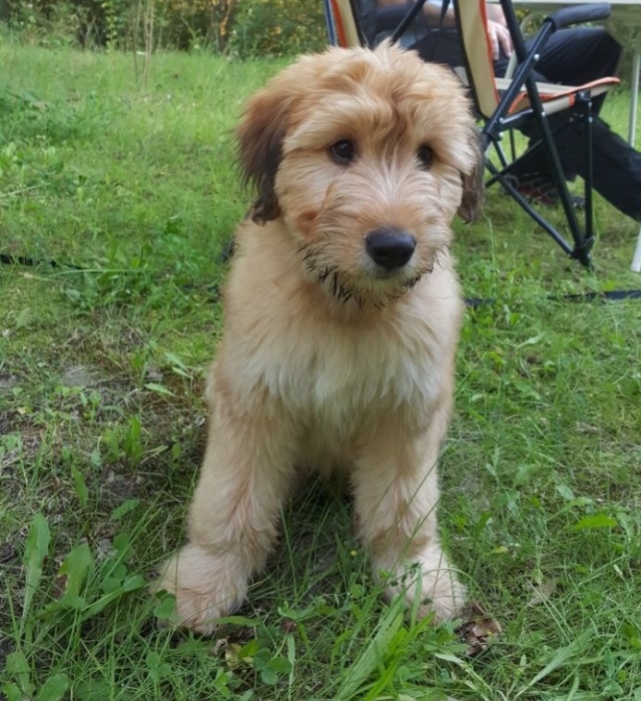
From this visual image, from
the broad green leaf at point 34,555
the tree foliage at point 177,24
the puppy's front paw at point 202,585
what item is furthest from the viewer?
the tree foliage at point 177,24

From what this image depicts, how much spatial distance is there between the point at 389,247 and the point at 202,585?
40.6 inches

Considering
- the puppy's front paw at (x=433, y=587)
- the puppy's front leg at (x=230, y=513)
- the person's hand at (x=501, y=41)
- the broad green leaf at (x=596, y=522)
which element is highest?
the person's hand at (x=501, y=41)

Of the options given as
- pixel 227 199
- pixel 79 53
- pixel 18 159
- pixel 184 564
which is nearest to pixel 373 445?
pixel 184 564

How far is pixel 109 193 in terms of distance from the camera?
4.38 m

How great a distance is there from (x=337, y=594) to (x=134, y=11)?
25.1 ft

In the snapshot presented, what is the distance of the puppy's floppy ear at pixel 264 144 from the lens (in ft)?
5.88

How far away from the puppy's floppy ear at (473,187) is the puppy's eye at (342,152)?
359 mm

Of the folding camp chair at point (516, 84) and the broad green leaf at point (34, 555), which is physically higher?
the folding camp chair at point (516, 84)

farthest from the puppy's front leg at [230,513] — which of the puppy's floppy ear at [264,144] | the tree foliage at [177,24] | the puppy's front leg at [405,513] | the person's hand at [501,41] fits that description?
the tree foliage at [177,24]

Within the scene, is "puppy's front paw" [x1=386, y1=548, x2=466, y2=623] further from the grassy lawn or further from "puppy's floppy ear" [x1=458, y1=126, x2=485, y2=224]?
"puppy's floppy ear" [x1=458, y1=126, x2=485, y2=224]

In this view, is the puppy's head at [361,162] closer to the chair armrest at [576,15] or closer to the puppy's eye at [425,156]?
the puppy's eye at [425,156]

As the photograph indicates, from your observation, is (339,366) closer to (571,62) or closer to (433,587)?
(433,587)

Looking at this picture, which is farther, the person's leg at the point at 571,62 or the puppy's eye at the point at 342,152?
the person's leg at the point at 571,62

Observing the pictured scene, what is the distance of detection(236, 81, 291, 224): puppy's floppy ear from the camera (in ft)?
5.88
